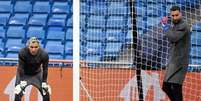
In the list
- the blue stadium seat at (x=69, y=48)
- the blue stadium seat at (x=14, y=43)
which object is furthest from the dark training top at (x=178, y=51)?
the blue stadium seat at (x=14, y=43)

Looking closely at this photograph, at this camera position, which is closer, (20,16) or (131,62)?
(131,62)

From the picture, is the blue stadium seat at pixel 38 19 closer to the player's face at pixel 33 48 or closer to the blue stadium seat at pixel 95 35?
the blue stadium seat at pixel 95 35

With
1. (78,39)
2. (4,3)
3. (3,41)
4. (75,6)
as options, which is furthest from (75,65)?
(4,3)

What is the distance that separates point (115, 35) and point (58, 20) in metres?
2.79

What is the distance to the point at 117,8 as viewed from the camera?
359 inches

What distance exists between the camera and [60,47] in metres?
10.9

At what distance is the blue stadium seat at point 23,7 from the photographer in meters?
12.1

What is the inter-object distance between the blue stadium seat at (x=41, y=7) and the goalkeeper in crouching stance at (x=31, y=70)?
448 cm

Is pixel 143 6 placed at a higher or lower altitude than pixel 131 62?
higher

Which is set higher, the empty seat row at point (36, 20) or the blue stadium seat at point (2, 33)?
the empty seat row at point (36, 20)

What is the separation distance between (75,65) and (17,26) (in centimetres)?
499

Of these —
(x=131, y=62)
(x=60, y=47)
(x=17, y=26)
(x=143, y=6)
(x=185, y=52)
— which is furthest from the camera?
(x=17, y=26)

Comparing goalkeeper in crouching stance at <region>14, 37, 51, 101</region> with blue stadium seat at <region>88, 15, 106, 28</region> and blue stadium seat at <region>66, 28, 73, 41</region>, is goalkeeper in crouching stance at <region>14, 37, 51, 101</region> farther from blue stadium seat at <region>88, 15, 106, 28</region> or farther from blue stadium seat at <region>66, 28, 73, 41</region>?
blue stadium seat at <region>66, 28, 73, 41</region>

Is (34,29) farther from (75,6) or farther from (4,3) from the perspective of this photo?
(75,6)
